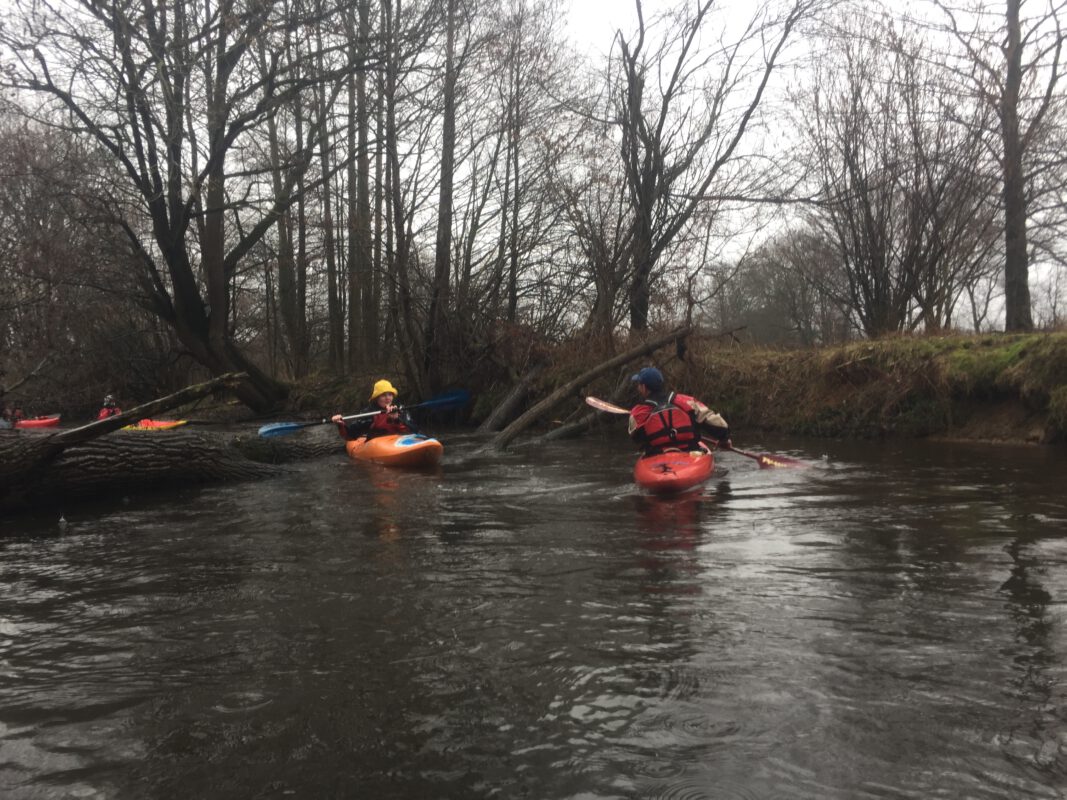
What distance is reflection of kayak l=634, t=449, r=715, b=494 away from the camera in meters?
7.13

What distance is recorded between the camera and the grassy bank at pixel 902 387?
32.8 feet

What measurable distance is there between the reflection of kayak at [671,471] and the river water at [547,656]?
0.87 metres

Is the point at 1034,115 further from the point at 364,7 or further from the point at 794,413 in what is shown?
the point at 364,7

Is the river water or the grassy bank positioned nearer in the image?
the river water

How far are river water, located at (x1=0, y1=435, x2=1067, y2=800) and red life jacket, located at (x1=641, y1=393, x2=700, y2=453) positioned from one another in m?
1.46

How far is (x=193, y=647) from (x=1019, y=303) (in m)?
14.7

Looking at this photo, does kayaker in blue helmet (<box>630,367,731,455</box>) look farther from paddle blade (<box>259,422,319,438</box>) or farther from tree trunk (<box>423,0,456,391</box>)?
tree trunk (<box>423,0,456,391</box>)

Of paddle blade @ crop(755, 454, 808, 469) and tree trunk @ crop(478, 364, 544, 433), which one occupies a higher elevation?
tree trunk @ crop(478, 364, 544, 433)

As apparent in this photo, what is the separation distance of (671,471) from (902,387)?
5.97 metres

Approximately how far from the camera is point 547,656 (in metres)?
3.18

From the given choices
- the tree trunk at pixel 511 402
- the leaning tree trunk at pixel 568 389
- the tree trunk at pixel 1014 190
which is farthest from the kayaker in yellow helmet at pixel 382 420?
the tree trunk at pixel 1014 190

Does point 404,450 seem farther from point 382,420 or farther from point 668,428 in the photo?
point 668,428

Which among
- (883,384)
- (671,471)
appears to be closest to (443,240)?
(883,384)

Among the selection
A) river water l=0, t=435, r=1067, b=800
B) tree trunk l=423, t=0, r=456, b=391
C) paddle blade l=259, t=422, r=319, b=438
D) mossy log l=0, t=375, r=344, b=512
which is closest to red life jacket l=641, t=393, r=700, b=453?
river water l=0, t=435, r=1067, b=800
